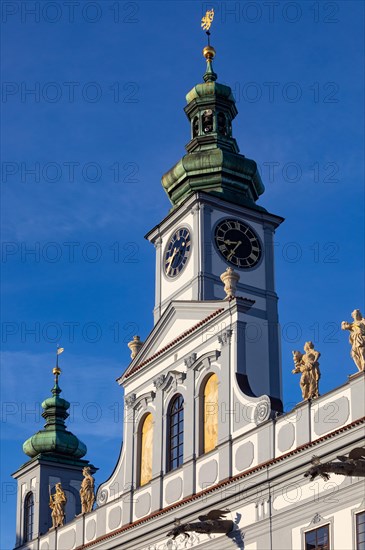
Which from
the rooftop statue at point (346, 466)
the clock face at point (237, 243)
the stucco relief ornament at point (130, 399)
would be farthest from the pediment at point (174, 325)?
the rooftop statue at point (346, 466)

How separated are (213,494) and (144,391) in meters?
7.05

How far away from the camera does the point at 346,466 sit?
28.2 m

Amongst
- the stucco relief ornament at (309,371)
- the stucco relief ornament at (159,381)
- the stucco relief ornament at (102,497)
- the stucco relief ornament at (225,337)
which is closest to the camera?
the stucco relief ornament at (309,371)

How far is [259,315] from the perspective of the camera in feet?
129

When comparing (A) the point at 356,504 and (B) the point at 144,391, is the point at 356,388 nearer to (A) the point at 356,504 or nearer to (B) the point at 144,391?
(A) the point at 356,504

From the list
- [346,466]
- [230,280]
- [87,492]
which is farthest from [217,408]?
[87,492]

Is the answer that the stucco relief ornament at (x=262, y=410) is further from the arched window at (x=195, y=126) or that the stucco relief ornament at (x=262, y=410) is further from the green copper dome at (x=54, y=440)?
the green copper dome at (x=54, y=440)

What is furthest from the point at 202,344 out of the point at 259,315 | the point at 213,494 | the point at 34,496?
the point at 34,496

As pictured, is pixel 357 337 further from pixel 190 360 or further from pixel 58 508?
pixel 58 508

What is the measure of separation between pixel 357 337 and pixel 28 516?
79.8ft

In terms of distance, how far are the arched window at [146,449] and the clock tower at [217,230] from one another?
3.65 metres

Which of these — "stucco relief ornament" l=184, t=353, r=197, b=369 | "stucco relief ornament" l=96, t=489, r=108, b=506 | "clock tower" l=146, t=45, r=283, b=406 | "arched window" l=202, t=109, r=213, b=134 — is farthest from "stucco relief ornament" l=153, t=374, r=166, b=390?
"arched window" l=202, t=109, r=213, b=134

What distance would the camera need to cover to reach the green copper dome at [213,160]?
42.9 m

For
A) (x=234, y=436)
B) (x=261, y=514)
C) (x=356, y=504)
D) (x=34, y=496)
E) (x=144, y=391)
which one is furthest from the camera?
(x=34, y=496)
